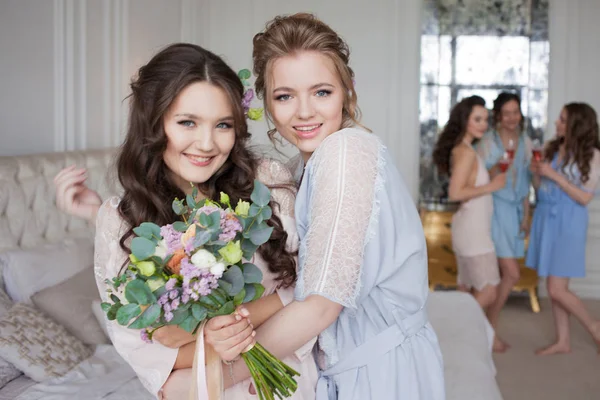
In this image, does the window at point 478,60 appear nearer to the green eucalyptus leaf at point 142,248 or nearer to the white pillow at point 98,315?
the white pillow at point 98,315

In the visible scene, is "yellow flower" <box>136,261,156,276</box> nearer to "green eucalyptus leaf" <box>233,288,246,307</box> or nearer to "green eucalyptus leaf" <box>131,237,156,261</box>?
"green eucalyptus leaf" <box>131,237,156,261</box>

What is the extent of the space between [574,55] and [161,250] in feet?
21.4

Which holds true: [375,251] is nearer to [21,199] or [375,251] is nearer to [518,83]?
[21,199]

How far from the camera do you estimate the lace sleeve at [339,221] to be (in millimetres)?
1745

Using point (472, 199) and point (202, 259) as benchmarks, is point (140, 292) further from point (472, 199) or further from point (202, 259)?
point (472, 199)

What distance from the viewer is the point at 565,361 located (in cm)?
545

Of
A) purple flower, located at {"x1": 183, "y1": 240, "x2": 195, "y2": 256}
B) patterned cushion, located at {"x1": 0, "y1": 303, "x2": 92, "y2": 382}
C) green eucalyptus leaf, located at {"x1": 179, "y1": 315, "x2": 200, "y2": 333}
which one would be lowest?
patterned cushion, located at {"x1": 0, "y1": 303, "x2": 92, "y2": 382}

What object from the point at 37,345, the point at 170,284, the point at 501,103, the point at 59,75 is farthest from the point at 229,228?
the point at 501,103

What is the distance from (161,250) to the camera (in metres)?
1.54

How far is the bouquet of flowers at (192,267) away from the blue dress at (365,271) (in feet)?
0.69

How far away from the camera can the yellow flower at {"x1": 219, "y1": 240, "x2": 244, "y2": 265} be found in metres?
1.53

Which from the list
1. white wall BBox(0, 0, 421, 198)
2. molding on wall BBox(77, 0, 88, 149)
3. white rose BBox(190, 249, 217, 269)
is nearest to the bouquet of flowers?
white rose BBox(190, 249, 217, 269)

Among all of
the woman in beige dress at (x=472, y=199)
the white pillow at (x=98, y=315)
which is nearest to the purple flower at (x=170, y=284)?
the white pillow at (x=98, y=315)

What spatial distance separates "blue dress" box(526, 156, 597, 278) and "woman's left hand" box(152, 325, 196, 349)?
14.0ft
